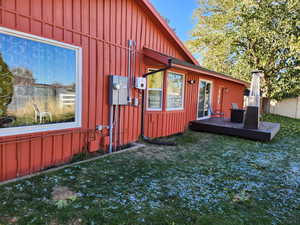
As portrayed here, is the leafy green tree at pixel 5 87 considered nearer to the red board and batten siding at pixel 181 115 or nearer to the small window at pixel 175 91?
the red board and batten siding at pixel 181 115

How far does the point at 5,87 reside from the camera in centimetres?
272

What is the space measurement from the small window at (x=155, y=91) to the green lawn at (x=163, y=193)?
2.00 meters

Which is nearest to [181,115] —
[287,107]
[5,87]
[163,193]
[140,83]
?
[140,83]

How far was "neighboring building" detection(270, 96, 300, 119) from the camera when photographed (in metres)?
16.2

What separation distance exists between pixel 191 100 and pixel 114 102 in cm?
421

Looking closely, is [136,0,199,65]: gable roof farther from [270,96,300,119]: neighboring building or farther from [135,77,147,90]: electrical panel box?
[270,96,300,119]: neighboring building

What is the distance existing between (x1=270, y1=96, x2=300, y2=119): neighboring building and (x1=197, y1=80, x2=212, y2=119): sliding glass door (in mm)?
11929

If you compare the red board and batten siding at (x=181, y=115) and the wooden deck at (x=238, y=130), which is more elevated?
the red board and batten siding at (x=181, y=115)

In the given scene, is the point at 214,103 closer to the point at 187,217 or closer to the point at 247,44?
the point at 247,44

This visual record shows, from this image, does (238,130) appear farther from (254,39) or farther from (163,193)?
(254,39)

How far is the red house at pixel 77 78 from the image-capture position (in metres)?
2.80

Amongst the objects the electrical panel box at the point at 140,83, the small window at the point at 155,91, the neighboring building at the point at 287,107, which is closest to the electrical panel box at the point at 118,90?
the electrical panel box at the point at 140,83

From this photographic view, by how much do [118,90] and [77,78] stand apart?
3.40 feet

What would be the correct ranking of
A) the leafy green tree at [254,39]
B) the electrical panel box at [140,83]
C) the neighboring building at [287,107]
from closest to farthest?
the electrical panel box at [140,83] → the leafy green tree at [254,39] → the neighboring building at [287,107]
